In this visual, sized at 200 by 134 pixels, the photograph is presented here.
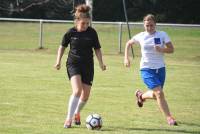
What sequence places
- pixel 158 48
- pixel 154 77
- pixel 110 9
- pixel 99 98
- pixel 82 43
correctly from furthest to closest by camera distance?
1. pixel 110 9
2. pixel 99 98
3. pixel 154 77
4. pixel 158 48
5. pixel 82 43

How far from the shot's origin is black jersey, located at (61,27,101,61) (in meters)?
10.1

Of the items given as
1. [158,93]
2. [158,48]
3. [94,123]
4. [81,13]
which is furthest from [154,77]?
[81,13]

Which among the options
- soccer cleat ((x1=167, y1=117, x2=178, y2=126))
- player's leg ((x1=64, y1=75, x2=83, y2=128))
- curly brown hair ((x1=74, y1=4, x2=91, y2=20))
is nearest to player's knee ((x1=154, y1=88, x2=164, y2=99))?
soccer cleat ((x1=167, y1=117, x2=178, y2=126))

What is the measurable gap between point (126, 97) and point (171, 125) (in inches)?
150

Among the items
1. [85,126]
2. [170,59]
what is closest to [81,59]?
[85,126]

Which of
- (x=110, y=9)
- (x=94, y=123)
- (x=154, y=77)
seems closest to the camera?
(x=94, y=123)

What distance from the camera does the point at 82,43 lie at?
10148mm

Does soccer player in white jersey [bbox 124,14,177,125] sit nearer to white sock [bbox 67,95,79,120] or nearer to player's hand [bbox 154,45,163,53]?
player's hand [bbox 154,45,163,53]

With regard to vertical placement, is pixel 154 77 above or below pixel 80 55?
below

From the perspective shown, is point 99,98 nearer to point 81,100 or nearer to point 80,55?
point 81,100

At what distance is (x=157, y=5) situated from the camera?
62.2 metres

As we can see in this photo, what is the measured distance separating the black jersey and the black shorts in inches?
3.8

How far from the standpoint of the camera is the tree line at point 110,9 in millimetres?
56750

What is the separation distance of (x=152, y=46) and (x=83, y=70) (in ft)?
4.37
